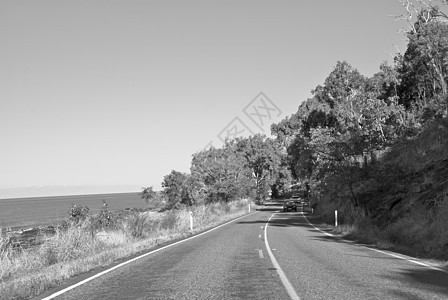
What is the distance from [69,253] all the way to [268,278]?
8471 millimetres

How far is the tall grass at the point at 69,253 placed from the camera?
8834 millimetres

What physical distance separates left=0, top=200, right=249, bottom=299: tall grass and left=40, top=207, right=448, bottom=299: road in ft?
3.78

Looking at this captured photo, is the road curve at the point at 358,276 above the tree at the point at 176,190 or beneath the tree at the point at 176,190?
beneath

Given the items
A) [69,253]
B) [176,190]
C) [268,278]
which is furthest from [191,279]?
[176,190]

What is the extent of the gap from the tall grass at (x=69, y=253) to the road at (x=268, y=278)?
3.78 feet

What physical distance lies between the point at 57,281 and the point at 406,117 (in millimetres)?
35572

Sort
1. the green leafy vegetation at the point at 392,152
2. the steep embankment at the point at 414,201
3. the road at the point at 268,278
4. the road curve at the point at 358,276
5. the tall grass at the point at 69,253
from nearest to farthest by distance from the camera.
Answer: the road curve at the point at 358,276 → the road at the point at 268,278 → the tall grass at the point at 69,253 → the steep embankment at the point at 414,201 → the green leafy vegetation at the point at 392,152

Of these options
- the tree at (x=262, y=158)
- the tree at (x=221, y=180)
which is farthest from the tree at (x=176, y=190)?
the tree at (x=262, y=158)

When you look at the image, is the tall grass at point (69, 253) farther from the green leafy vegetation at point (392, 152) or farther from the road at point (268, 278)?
the green leafy vegetation at point (392, 152)

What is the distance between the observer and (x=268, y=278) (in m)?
8.55

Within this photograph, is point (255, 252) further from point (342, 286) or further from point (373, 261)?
point (342, 286)

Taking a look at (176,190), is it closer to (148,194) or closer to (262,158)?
(148,194)

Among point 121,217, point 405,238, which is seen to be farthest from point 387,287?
point 121,217

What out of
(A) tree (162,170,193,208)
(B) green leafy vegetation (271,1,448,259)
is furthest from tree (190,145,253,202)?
(B) green leafy vegetation (271,1,448,259)
